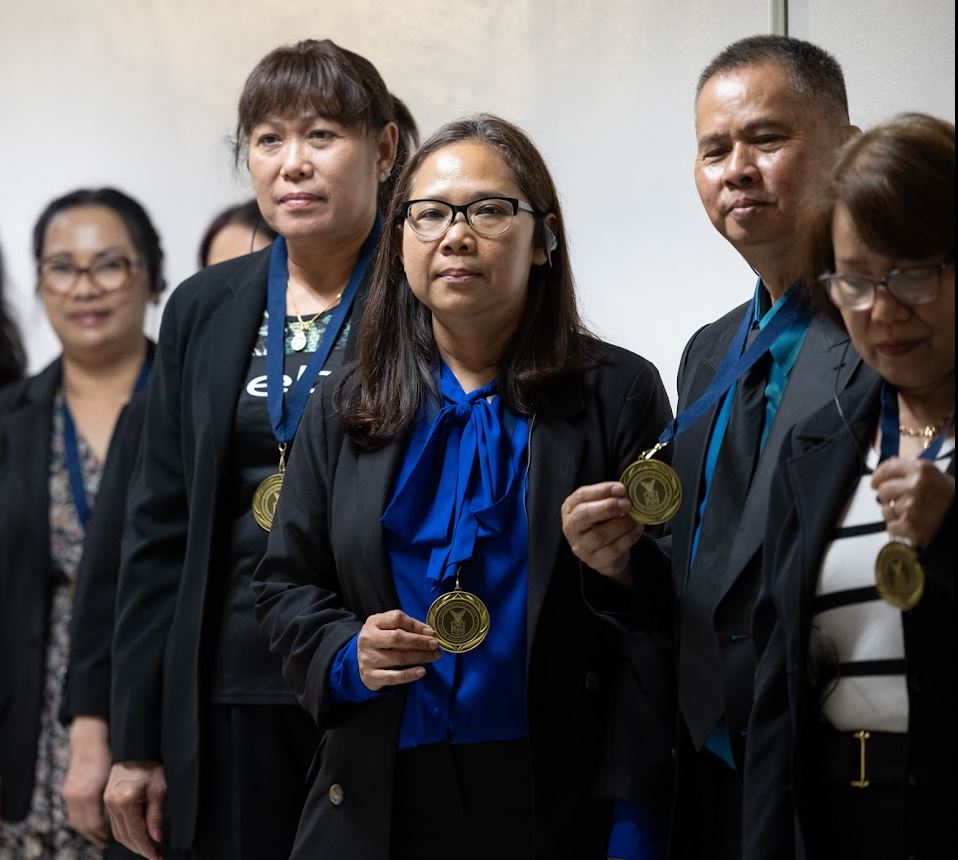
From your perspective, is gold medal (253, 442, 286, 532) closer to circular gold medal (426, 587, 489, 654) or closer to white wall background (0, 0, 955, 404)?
circular gold medal (426, 587, 489, 654)

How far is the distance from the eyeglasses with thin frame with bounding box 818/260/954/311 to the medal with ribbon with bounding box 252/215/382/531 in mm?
1138

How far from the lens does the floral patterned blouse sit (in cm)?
379

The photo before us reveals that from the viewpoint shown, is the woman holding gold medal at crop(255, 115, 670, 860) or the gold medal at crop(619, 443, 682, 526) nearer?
the gold medal at crop(619, 443, 682, 526)

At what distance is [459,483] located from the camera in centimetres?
240

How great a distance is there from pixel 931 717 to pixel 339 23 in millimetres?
2626

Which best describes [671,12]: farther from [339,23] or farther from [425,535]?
[425,535]

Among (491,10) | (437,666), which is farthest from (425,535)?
(491,10)

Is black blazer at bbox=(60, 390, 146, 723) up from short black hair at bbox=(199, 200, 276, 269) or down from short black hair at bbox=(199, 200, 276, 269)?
down

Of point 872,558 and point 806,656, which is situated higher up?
point 872,558

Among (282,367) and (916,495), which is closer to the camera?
(916,495)

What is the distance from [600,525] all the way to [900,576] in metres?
0.48

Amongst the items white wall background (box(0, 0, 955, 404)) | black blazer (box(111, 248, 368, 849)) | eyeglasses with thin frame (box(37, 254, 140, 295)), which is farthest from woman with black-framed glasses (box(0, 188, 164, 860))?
black blazer (box(111, 248, 368, 849))

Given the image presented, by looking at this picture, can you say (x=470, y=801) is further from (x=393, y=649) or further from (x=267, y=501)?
(x=267, y=501)

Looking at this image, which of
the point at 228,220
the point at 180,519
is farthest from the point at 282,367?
the point at 228,220
